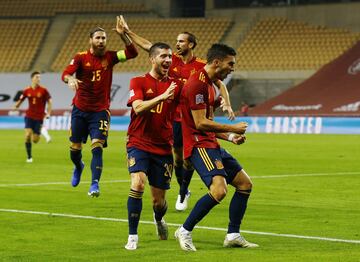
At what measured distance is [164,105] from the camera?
11.5 meters

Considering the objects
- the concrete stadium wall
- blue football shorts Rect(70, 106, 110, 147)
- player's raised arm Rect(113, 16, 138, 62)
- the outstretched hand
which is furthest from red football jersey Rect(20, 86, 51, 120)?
the concrete stadium wall

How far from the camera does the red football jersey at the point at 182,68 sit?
1500 cm

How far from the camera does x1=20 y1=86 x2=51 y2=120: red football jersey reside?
1144 inches

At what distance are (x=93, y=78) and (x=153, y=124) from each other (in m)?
5.26

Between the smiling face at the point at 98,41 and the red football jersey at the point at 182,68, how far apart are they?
1.40m

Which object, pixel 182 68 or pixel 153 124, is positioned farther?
pixel 182 68

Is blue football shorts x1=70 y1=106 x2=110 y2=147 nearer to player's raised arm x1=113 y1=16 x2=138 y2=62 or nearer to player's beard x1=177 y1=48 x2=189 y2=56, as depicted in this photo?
player's raised arm x1=113 y1=16 x2=138 y2=62

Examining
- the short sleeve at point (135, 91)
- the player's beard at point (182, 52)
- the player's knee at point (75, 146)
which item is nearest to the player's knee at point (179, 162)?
the player's beard at point (182, 52)

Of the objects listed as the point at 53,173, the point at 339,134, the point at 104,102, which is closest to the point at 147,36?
the point at 339,134

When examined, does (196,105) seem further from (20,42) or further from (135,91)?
(20,42)

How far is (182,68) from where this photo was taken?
49.4 ft

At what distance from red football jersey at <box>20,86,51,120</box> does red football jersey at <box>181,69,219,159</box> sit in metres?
18.5

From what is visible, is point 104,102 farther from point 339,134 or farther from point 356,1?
point 356,1

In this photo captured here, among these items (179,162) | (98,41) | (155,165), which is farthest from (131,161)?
(98,41)
